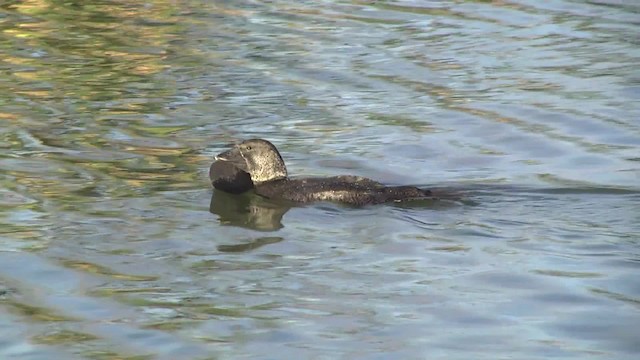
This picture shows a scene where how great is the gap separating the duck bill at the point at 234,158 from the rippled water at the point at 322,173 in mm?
294

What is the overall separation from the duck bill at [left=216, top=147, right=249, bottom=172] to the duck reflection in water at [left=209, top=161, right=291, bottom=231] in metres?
0.05

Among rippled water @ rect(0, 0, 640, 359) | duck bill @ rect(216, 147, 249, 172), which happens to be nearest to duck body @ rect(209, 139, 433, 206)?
duck bill @ rect(216, 147, 249, 172)

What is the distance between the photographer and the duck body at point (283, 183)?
12.0 m

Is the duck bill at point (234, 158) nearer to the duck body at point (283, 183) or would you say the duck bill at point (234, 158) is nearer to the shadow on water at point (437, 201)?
the duck body at point (283, 183)

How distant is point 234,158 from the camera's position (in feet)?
42.4

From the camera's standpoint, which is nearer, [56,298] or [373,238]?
[56,298]

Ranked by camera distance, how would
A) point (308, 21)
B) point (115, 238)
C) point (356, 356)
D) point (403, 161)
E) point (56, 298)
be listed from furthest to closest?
point (308, 21) → point (403, 161) → point (115, 238) → point (56, 298) → point (356, 356)

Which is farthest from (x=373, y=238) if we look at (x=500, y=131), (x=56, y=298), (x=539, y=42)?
(x=539, y=42)

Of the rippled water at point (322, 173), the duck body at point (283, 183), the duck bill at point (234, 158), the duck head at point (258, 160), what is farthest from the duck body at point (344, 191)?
the duck bill at point (234, 158)

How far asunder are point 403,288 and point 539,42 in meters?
9.29

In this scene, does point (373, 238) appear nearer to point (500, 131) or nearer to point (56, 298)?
point (56, 298)

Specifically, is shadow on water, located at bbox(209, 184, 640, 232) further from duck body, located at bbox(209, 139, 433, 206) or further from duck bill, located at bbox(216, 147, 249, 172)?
duck bill, located at bbox(216, 147, 249, 172)

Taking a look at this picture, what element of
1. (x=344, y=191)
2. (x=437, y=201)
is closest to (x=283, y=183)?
(x=344, y=191)

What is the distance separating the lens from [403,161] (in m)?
13.7
